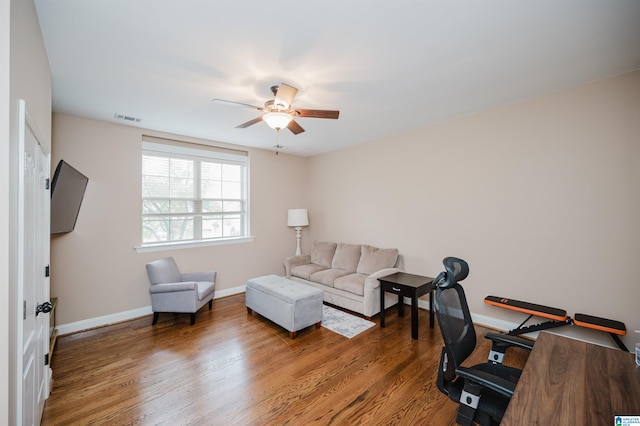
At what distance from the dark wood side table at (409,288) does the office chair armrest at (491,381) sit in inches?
69.4

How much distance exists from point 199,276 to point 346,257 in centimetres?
239

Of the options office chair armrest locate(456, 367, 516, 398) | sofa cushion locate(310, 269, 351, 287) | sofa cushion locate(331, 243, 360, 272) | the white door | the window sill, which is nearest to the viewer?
office chair armrest locate(456, 367, 516, 398)

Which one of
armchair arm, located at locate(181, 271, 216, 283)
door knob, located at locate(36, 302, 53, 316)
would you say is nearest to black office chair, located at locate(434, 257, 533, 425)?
door knob, located at locate(36, 302, 53, 316)

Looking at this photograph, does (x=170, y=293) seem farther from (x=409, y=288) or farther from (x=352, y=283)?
(x=409, y=288)

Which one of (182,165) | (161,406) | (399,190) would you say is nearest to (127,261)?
(182,165)

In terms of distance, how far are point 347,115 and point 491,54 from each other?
166cm

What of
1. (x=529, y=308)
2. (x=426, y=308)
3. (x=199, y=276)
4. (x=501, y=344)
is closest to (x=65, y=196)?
(x=199, y=276)

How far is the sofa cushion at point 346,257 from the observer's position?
4.62 m

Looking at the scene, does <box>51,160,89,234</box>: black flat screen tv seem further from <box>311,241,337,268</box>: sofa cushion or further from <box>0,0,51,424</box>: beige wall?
<box>311,241,337,268</box>: sofa cushion

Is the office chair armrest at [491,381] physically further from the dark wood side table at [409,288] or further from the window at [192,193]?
the window at [192,193]

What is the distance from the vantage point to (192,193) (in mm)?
4531

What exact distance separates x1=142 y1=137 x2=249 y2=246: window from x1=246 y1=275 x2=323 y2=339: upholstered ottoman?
→ 158 cm

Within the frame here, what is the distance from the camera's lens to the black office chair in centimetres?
133

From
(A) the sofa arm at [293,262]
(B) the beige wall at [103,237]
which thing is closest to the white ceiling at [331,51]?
(B) the beige wall at [103,237]
